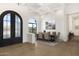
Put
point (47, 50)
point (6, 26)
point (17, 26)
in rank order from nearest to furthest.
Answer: point (47, 50) < point (6, 26) < point (17, 26)

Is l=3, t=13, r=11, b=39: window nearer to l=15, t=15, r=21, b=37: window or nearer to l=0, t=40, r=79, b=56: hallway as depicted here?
l=15, t=15, r=21, b=37: window

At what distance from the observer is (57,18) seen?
3197 millimetres

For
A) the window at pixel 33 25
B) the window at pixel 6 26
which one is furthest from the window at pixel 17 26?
the window at pixel 33 25

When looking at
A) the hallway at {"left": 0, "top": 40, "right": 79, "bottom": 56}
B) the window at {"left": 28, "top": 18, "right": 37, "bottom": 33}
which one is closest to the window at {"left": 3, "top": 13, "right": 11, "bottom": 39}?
the hallway at {"left": 0, "top": 40, "right": 79, "bottom": 56}

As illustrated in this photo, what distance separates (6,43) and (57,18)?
215 cm

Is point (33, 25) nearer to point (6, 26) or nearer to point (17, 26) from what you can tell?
point (17, 26)

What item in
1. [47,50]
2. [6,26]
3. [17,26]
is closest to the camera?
[47,50]

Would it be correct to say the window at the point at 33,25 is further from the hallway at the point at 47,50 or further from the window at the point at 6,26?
the window at the point at 6,26

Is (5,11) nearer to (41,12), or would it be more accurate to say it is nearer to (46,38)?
(41,12)

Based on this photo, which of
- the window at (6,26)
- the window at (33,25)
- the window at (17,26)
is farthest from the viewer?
the window at (17,26)

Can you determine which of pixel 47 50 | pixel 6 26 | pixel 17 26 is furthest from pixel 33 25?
pixel 6 26

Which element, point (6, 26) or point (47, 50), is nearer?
point (47, 50)

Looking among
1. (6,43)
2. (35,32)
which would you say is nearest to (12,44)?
(6,43)

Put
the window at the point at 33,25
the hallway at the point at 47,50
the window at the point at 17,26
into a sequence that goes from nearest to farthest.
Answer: the hallway at the point at 47,50
the window at the point at 33,25
the window at the point at 17,26
